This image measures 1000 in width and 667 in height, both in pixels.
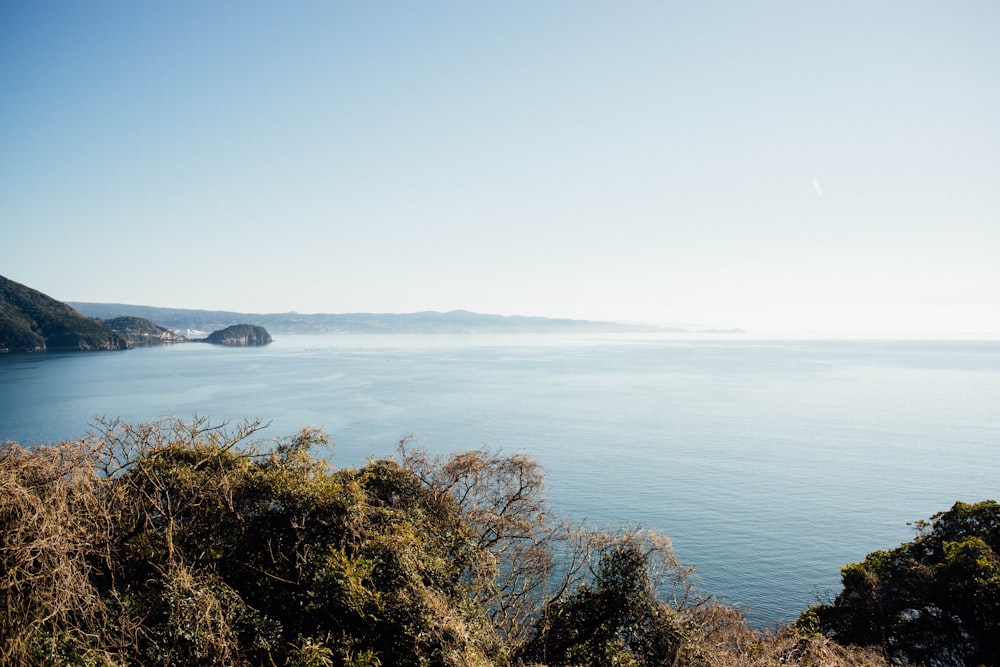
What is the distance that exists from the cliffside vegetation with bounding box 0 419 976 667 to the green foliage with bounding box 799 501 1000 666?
0.09 meters

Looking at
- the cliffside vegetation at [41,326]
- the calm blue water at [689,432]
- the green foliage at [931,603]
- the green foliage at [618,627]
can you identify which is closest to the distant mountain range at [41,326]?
the cliffside vegetation at [41,326]

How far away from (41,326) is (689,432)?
174 meters

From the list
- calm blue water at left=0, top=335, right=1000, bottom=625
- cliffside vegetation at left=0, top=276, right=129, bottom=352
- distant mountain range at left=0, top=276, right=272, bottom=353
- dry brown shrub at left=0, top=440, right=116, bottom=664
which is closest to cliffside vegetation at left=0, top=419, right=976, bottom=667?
dry brown shrub at left=0, top=440, right=116, bottom=664

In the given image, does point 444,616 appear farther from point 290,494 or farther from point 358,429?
point 358,429

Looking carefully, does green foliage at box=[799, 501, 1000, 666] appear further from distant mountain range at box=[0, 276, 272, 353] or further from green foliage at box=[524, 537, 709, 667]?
distant mountain range at box=[0, 276, 272, 353]

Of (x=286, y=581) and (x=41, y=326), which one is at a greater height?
(x=41, y=326)

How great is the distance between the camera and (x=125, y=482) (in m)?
12.5

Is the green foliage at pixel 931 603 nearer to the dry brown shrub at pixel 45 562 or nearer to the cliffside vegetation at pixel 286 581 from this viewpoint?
the cliffside vegetation at pixel 286 581

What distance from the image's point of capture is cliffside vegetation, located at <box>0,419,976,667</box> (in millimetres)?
9003

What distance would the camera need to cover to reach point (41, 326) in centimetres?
15012

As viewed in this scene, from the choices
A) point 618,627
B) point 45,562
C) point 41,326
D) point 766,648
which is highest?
point 41,326

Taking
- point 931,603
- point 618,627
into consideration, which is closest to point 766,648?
point 618,627

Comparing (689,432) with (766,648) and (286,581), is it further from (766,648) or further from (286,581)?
(286,581)

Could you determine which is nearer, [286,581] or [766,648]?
[286,581]
